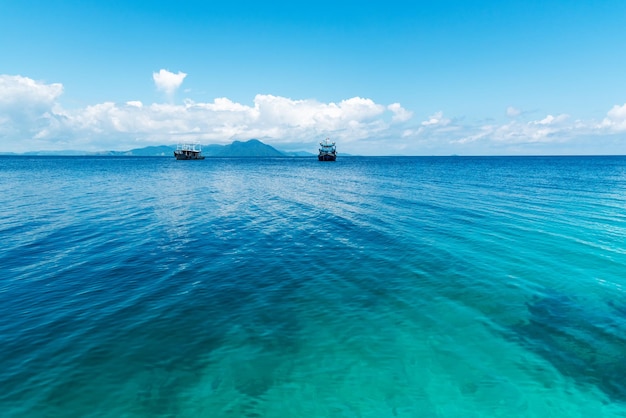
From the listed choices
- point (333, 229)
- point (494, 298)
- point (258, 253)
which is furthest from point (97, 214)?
point (494, 298)

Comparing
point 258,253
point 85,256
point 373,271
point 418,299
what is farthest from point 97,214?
point 418,299

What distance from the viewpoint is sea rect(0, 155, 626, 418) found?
972cm

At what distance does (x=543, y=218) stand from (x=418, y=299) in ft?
86.1

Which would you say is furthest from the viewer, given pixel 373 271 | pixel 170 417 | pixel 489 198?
pixel 489 198

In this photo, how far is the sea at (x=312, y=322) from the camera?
9719mm

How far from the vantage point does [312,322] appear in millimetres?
13852

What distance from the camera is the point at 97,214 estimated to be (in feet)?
115

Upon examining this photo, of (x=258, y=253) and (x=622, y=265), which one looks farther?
(x=258, y=253)

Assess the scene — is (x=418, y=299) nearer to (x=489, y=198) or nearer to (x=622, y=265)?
(x=622, y=265)

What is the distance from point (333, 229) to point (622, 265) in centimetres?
2049

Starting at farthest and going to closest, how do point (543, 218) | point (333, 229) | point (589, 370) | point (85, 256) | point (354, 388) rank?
point (543, 218) < point (333, 229) < point (85, 256) < point (589, 370) < point (354, 388)

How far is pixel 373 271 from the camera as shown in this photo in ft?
64.2

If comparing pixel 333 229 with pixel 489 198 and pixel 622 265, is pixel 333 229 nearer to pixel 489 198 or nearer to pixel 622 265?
pixel 622 265

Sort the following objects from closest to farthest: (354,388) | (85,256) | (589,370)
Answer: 1. (354,388)
2. (589,370)
3. (85,256)
